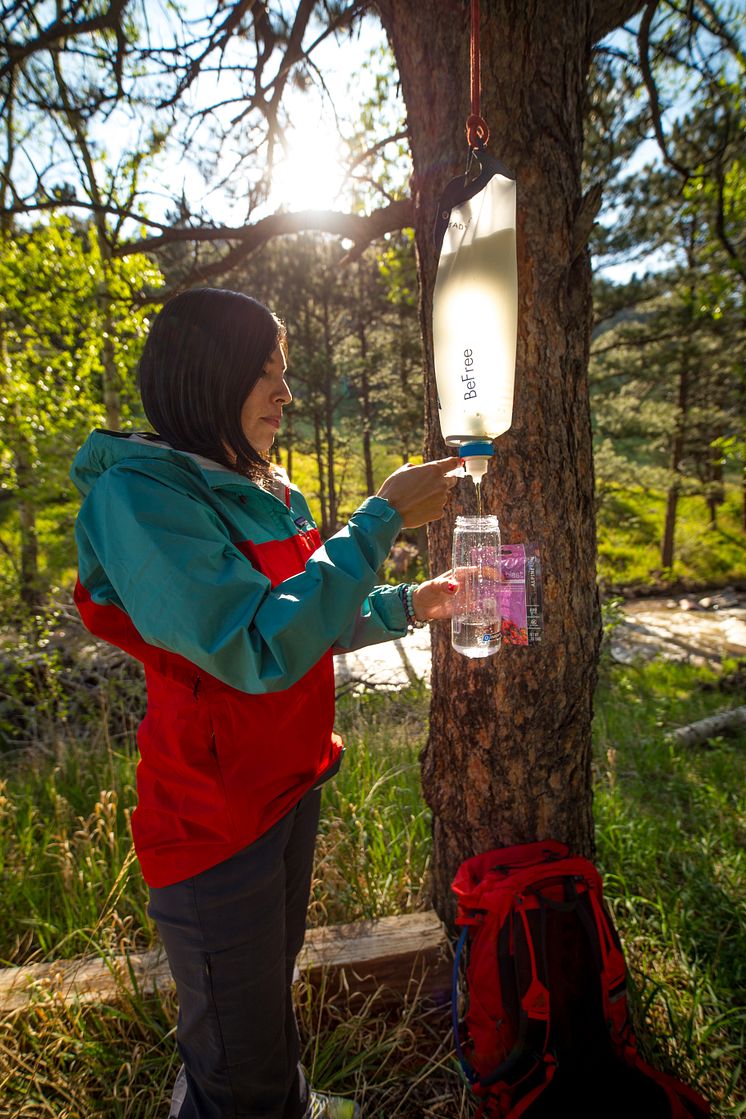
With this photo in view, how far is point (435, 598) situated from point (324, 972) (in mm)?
1361

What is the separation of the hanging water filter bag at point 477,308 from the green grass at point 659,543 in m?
10.2

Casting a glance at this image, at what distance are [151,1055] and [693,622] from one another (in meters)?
11.0

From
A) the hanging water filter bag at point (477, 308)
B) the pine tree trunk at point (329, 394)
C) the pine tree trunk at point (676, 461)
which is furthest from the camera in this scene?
the pine tree trunk at point (676, 461)

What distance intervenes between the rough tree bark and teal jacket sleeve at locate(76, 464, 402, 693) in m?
0.86

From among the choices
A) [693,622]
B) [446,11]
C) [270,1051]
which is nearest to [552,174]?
[446,11]

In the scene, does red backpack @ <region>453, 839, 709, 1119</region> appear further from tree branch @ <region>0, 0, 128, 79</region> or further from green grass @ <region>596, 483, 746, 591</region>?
green grass @ <region>596, 483, 746, 591</region>

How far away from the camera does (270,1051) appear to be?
1340mm

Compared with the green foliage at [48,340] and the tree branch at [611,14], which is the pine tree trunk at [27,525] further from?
the tree branch at [611,14]

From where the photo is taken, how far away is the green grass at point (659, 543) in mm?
12812

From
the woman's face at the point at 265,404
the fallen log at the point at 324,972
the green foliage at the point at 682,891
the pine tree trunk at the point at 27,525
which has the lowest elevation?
the green foliage at the point at 682,891

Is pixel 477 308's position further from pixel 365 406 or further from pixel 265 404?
pixel 365 406

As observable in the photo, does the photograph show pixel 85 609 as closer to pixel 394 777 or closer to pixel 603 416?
pixel 394 777

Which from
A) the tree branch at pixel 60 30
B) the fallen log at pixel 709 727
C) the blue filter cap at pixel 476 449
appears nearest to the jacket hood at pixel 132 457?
the blue filter cap at pixel 476 449

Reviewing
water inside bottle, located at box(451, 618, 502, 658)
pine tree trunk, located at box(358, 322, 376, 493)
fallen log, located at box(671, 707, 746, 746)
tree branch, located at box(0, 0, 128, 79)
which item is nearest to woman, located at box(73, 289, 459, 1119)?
water inside bottle, located at box(451, 618, 502, 658)
